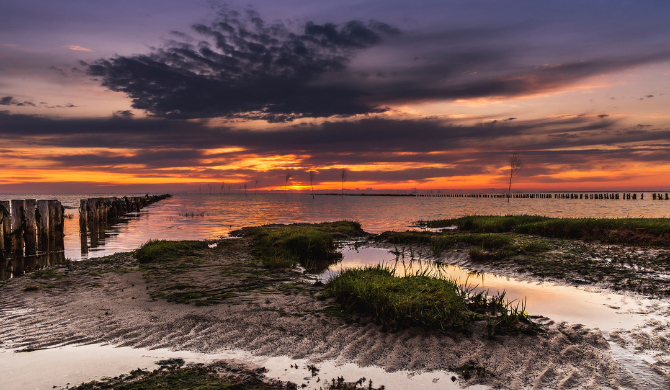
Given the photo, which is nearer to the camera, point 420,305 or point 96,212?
point 420,305

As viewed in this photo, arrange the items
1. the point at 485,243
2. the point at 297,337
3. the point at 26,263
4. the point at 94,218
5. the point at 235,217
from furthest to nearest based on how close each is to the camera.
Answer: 1. the point at 235,217
2. the point at 94,218
3. the point at 485,243
4. the point at 26,263
5. the point at 297,337

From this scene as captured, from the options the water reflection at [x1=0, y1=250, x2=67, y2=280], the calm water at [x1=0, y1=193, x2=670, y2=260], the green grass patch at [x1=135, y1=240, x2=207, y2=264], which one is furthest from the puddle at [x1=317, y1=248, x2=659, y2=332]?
the calm water at [x1=0, y1=193, x2=670, y2=260]

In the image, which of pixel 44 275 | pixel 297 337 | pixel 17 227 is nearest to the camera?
pixel 297 337

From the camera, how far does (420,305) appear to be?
6.77 meters

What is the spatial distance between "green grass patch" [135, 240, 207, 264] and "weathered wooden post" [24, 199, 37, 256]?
18.9ft

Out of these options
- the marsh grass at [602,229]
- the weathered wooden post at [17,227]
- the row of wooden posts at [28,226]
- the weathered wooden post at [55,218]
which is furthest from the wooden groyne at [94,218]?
the marsh grass at [602,229]

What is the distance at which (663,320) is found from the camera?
717 cm

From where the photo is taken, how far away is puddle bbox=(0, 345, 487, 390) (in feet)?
15.2

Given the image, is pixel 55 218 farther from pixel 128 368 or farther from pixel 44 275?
pixel 128 368

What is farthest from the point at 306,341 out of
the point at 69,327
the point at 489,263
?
the point at 489,263

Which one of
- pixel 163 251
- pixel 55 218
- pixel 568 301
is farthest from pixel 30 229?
pixel 568 301

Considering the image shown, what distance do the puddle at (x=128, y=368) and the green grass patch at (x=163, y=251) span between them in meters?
8.17

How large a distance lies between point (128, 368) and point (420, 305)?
492 centimetres

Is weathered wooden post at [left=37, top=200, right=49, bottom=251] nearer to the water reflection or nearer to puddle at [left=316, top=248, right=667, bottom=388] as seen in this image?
the water reflection
